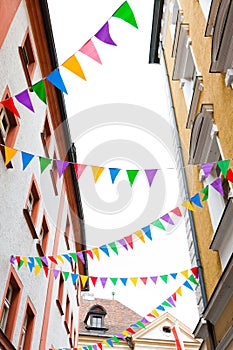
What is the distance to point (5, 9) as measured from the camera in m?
8.02

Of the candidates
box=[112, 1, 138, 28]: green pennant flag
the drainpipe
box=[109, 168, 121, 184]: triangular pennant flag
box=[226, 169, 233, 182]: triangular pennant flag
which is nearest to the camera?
box=[112, 1, 138, 28]: green pennant flag

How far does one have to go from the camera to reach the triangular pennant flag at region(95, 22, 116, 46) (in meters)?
5.31

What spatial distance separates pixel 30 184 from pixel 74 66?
563 centimetres

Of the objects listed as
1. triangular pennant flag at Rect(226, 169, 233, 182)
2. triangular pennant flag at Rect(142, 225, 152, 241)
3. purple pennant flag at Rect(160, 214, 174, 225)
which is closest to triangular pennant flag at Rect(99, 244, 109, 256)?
triangular pennant flag at Rect(142, 225, 152, 241)

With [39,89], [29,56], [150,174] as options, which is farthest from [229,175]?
[29,56]

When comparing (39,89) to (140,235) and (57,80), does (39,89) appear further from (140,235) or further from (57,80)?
(140,235)

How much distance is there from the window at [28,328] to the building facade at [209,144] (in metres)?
4.12

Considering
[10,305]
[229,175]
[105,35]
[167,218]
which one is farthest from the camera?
[10,305]

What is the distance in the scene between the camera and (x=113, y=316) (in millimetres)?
26859

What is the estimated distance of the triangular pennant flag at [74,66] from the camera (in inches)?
202

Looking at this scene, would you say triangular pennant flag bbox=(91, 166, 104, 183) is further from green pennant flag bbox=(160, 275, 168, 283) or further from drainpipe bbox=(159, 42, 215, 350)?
green pennant flag bbox=(160, 275, 168, 283)

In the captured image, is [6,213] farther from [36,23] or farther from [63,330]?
[63,330]

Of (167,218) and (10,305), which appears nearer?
(167,218)

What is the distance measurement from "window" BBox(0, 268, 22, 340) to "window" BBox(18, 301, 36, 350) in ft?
2.93
